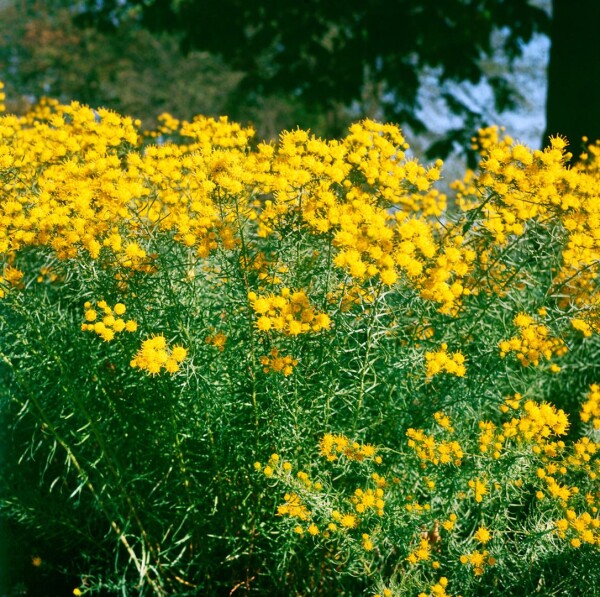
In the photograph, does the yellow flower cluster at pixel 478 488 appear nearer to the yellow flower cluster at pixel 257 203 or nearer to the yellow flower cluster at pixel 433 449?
the yellow flower cluster at pixel 433 449

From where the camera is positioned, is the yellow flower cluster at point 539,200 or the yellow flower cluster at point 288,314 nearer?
the yellow flower cluster at point 288,314

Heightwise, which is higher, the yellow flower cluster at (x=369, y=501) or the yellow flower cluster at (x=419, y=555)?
the yellow flower cluster at (x=369, y=501)

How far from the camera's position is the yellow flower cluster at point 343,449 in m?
2.64

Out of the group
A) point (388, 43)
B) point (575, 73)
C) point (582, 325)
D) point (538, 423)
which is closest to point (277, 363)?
point (538, 423)

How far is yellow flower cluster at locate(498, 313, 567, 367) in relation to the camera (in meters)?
2.82

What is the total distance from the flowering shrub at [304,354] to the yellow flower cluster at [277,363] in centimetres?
4

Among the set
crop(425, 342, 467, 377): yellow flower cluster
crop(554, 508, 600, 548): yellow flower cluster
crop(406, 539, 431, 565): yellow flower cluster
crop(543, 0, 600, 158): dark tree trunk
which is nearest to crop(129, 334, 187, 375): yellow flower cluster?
crop(425, 342, 467, 377): yellow flower cluster

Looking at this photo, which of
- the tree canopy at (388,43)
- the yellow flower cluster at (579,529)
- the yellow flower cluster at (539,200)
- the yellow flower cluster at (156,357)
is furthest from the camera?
the tree canopy at (388,43)

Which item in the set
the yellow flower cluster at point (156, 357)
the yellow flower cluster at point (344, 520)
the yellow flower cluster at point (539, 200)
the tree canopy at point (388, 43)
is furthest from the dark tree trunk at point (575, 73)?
the yellow flower cluster at point (156, 357)

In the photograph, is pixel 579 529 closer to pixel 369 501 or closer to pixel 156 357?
pixel 369 501

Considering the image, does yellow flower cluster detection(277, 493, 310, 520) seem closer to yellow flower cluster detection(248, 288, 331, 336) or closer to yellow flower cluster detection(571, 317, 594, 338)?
yellow flower cluster detection(248, 288, 331, 336)

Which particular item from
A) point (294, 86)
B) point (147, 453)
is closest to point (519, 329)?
point (147, 453)

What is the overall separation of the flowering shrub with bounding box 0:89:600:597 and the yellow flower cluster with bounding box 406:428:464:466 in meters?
0.02

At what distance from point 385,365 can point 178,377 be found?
37.2 inches
